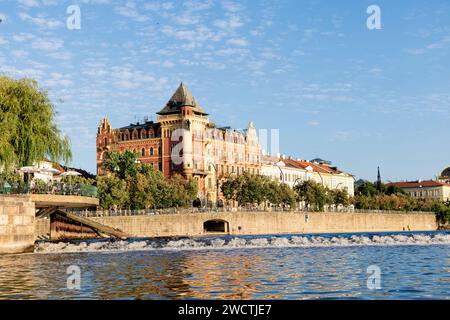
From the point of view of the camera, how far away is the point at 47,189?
48031 millimetres

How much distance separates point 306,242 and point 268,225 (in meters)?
53.0

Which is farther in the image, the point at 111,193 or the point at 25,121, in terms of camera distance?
the point at 111,193

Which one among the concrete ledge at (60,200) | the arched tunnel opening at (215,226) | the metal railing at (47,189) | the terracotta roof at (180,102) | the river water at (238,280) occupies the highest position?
the terracotta roof at (180,102)

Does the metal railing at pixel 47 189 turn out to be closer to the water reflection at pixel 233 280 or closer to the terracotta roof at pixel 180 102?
the water reflection at pixel 233 280

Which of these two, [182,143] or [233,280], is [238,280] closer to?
[233,280]

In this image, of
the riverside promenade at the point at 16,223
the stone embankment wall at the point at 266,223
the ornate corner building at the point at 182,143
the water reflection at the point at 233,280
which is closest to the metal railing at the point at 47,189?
the riverside promenade at the point at 16,223

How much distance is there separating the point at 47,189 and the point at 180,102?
269ft

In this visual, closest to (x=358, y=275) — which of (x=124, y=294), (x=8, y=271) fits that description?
(x=124, y=294)

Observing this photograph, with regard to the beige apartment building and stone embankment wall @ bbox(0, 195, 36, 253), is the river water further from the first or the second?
the beige apartment building

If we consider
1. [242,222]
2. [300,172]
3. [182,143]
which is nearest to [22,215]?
[242,222]

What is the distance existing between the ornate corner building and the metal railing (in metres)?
67.8

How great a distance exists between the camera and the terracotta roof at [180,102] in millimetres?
127919

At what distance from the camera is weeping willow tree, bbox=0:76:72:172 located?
44719mm
